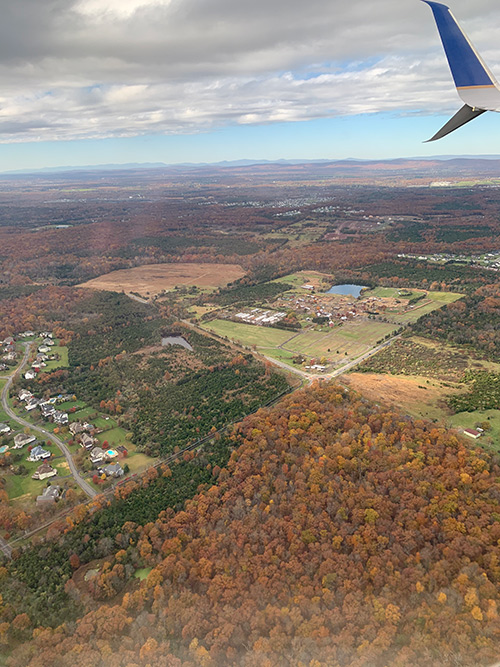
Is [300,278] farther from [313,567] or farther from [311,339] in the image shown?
[313,567]

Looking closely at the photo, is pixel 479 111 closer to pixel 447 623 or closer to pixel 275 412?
pixel 447 623

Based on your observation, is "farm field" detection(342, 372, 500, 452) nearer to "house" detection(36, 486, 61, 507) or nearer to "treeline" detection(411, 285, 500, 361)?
"treeline" detection(411, 285, 500, 361)

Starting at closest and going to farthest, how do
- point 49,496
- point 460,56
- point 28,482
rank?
point 460,56 → point 49,496 → point 28,482

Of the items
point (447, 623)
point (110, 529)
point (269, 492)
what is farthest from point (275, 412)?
point (447, 623)

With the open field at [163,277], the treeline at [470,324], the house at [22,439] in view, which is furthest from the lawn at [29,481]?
the open field at [163,277]

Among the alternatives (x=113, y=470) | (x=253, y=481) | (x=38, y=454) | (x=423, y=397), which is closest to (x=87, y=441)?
(x=38, y=454)

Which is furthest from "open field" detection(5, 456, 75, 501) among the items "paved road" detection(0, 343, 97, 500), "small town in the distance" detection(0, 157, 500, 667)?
"paved road" detection(0, 343, 97, 500)
